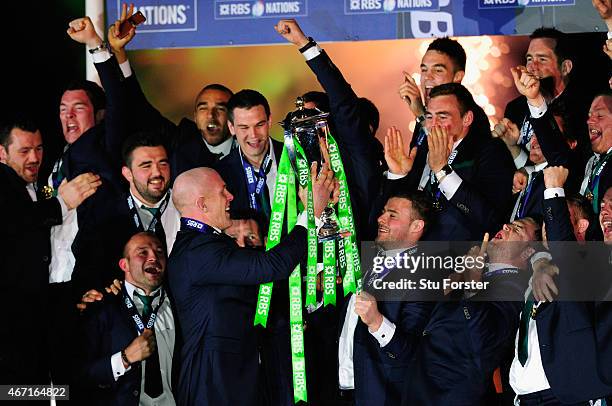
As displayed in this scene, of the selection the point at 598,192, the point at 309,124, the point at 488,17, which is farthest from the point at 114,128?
the point at 598,192

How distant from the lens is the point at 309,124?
6574 mm

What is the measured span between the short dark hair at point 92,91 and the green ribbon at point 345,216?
177 centimetres

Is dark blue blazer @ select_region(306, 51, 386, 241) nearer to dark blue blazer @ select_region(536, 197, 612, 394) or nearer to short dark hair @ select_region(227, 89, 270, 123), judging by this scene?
short dark hair @ select_region(227, 89, 270, 123)

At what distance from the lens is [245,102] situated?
7.12m

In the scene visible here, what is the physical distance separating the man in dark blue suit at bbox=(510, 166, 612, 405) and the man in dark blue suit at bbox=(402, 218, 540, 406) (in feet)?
0.38

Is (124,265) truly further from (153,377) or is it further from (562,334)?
(562,334)

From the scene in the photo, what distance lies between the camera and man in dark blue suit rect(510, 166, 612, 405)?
5957 mm

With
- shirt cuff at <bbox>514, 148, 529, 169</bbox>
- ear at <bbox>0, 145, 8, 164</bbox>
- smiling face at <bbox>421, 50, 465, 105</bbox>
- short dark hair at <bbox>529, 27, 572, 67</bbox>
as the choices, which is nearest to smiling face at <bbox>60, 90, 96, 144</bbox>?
ear at <bbox>0, 145, 8, 164</bbox>

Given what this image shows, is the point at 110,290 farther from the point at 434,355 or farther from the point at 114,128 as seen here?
the point at 434,355

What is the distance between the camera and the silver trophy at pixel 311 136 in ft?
21.4

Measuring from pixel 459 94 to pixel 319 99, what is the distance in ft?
3.03

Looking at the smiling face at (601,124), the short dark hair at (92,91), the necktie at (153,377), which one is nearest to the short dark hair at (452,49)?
the smiling face at (601,124)

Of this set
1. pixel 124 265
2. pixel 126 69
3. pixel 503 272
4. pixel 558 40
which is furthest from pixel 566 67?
pixel 124 265

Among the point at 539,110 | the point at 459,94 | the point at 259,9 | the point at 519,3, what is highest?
the point at 259,9
